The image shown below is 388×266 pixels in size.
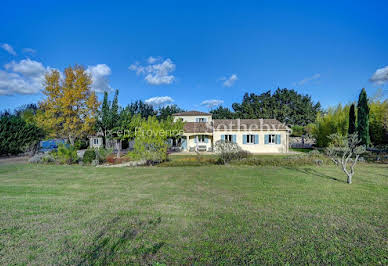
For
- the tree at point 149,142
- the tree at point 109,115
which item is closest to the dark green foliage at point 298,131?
the tree at point 149,142

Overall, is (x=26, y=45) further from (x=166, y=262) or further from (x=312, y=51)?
(x=312, y=51)

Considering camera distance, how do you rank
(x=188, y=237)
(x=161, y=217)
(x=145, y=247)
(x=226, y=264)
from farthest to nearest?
(x=161, y=217)
(x=188, y=237)
(x=145, y=247)
(x=226, y=264)

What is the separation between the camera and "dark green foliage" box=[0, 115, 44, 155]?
60.4 feet

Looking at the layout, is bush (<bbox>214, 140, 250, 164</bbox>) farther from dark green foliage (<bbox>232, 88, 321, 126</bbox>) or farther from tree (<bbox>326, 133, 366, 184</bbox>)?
dark green foliage (<bbox>232, 88, 321, 126</bbox>)

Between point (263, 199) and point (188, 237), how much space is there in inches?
127

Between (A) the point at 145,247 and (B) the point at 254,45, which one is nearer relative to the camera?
(A) the point at 145,247

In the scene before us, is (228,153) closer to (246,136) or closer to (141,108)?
(246,136)

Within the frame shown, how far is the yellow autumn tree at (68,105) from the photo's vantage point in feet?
63.5

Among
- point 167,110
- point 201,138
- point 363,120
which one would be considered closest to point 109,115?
point 201,138

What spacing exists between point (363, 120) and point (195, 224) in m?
22.7

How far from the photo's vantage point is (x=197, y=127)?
80.8ft

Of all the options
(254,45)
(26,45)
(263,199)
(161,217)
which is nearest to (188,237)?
(161,217)

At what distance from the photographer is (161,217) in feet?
15.0

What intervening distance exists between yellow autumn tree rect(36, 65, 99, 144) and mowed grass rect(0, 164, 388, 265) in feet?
48.5
